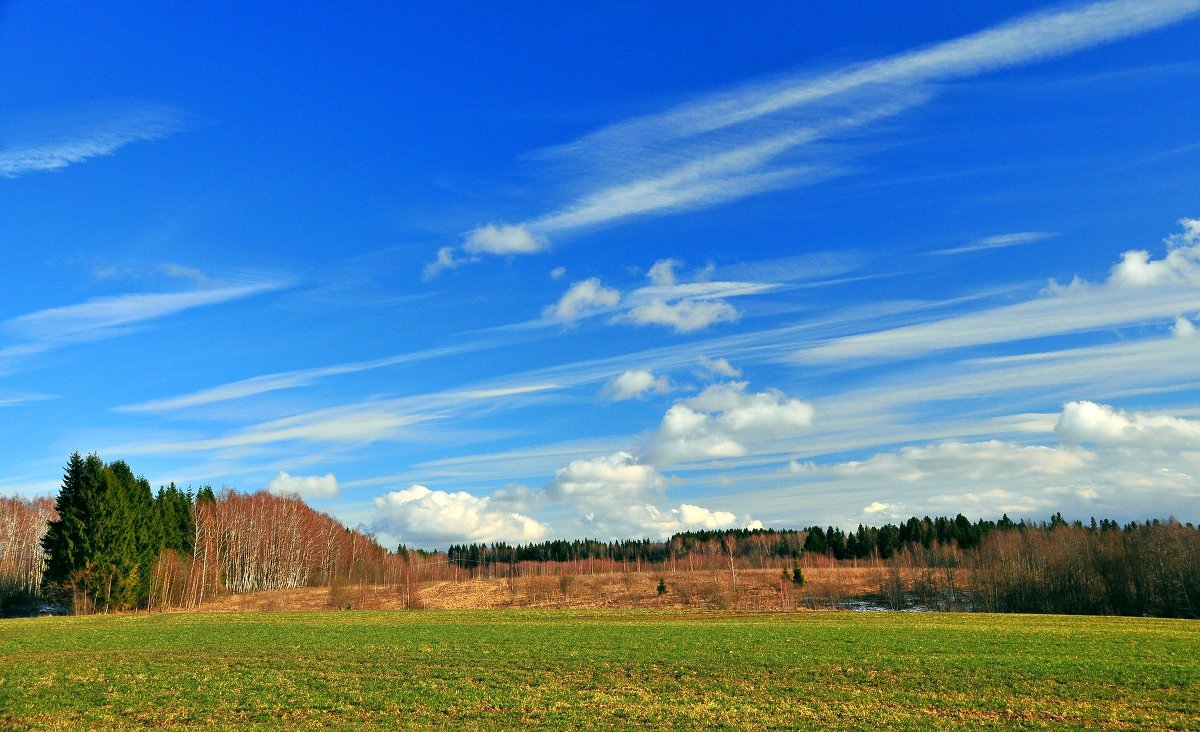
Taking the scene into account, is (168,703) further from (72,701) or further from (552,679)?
(552,679)

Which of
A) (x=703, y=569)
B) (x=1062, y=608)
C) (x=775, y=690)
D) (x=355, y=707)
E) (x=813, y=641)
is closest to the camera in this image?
(x=355, y=707)

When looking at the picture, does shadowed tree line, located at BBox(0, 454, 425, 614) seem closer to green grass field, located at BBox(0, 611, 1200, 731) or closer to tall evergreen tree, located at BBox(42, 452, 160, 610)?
tall evergreen tree, located at BBox(42, 452, 160, 610)

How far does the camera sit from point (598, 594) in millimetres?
137375

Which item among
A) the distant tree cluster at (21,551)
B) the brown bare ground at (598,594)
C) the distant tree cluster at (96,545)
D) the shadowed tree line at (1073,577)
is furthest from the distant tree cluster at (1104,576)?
the distant tree cluster at (21,551)

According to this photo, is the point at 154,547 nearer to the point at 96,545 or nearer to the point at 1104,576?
the point at 96,545

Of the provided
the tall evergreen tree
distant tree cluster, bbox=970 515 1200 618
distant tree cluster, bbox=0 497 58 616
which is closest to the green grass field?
the tall evergreen tree

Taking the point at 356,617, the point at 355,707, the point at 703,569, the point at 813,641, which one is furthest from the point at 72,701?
the point at 703,569

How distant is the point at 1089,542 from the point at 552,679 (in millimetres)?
109824

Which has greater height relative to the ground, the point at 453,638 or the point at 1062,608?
the point at 453,638

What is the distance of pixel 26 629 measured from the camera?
2235 inches

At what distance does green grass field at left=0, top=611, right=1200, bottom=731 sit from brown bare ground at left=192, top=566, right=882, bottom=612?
55.8 meters

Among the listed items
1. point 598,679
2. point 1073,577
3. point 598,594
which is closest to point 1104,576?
point 1073,577

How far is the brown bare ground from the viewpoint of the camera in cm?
10758

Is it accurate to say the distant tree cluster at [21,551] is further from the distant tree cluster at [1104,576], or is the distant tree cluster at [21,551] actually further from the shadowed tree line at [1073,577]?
the distant tree cluster at [1104,576]
